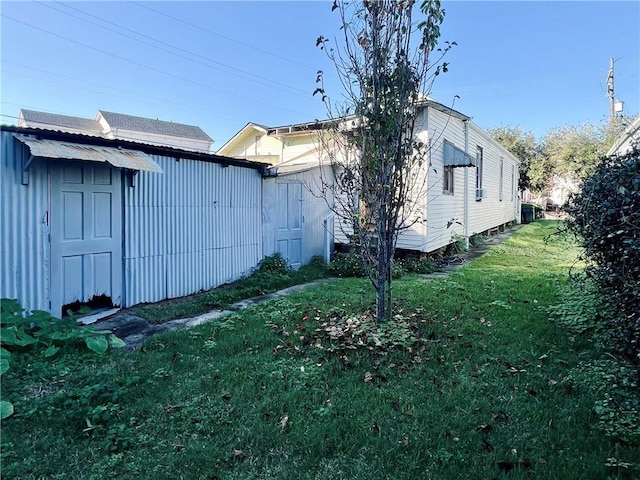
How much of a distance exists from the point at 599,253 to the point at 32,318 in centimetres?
571

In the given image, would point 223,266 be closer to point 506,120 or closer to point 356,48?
point 356,48

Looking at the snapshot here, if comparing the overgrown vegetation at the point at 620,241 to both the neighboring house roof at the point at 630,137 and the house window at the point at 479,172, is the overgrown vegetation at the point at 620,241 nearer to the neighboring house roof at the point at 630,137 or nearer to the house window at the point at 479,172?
the neighboring house roof at the point at 630,137

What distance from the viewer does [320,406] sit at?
2.94 meters

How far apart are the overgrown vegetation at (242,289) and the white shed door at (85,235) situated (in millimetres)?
668

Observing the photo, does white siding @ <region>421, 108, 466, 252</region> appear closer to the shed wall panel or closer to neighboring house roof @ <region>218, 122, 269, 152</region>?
the shed wall panel

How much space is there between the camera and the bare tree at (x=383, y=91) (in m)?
4.37

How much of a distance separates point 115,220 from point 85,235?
0.48 m

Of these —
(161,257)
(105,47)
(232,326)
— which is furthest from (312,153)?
(105,47)

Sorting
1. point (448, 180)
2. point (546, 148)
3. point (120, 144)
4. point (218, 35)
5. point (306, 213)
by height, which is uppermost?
point (218, 35)

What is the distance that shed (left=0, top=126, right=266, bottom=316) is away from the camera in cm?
457

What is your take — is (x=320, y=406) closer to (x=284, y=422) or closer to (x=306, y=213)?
(x=284, y=422)

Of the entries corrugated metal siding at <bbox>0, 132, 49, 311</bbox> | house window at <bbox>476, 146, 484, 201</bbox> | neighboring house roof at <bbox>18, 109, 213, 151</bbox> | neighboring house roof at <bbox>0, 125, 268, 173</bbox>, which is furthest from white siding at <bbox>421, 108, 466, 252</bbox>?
neighboring house roof at <bbox>18, 109, 213, 151</bbox>

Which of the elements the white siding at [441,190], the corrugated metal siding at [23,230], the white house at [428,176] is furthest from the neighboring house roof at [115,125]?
the corrugated metal siding at [23,230]

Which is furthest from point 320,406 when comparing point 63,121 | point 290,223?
point 63,121
